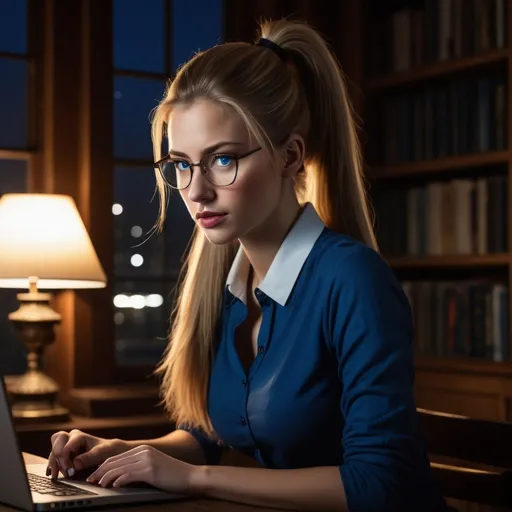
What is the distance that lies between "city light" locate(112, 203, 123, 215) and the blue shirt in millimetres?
1556

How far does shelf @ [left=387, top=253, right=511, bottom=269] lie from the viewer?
121 inches

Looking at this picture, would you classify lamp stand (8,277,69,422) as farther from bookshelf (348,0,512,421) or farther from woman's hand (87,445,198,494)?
woman's hand (87,445,198,494)

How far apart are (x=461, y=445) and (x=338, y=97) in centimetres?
64

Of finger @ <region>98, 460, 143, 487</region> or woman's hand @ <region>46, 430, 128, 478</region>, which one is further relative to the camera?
woman's hand @ <region>46, 430, 128, 478</region>

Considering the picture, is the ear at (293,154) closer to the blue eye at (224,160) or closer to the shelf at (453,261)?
the blue eye at (224,160)

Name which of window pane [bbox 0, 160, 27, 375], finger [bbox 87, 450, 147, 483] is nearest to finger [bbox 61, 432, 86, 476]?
finger [bbox 87, 450, 147, 483]

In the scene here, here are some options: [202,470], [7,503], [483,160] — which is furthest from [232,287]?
[483,160]

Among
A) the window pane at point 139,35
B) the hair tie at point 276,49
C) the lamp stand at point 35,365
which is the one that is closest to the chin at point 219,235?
the hair tie at point 276,49

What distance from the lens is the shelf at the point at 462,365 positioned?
2971mm

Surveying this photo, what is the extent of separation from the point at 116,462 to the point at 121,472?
21mm

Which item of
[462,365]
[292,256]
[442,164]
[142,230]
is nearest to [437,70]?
[442,164]

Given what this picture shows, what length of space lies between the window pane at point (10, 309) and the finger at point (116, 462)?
174 cm

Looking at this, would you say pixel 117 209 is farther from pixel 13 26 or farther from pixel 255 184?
pixel 255 184

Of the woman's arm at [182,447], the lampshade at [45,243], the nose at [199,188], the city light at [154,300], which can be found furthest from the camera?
the city light at [154,300]
